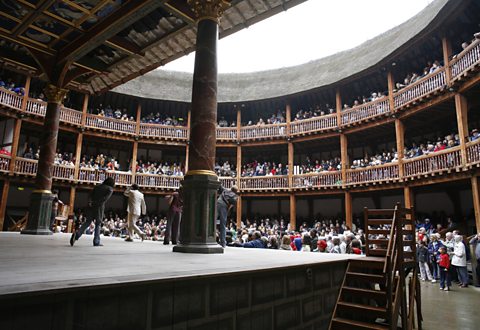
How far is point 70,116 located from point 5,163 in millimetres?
4650

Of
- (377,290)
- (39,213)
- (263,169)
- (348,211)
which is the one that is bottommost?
(377,290)

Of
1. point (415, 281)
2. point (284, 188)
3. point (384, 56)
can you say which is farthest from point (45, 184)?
point (384, 56)

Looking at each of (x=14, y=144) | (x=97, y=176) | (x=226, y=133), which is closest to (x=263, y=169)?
(x=226, y=133)

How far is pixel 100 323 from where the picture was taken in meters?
2.31

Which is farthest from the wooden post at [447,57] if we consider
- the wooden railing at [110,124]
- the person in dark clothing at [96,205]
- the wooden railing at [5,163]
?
the wooden railing at [5,163]

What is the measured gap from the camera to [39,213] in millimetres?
10156

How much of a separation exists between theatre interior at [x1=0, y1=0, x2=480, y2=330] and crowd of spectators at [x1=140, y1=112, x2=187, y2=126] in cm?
13

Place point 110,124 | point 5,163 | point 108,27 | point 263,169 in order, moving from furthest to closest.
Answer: point 263,169
point 110,124
point 5,163
point 108,27

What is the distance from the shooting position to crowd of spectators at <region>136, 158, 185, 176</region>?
23094mm

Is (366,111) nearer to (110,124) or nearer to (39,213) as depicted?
(110,124)

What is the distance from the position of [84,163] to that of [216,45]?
17.7m

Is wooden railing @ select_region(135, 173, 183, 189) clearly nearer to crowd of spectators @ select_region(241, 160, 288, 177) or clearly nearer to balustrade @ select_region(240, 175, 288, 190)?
balustrade @ select_region(240, 175, 288, 190)

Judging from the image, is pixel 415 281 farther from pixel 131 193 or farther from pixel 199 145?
pixel 131 193

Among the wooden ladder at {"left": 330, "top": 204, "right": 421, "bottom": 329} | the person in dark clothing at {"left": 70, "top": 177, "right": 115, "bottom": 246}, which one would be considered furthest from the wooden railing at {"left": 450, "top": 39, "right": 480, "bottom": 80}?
the person in dark clothing at {"left": 70, "top": 177, "right": 115, "bottom": 246}
